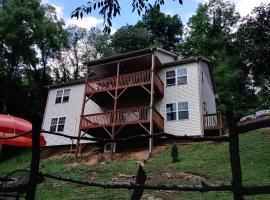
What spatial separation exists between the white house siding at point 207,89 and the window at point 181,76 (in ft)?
3.86

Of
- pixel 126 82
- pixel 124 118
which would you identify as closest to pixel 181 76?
pixel 126 82

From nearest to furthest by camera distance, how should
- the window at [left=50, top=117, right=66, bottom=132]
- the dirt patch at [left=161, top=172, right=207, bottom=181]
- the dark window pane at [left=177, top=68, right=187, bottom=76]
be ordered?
the dirt patch at [left=161, top=172, right=207, bottom=181] → the dark window pane at [left=177, top=68, right=187, bottom=76] → the window at [left=50, top=117, right=66, bottom=132]

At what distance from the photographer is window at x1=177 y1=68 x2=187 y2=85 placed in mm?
23922

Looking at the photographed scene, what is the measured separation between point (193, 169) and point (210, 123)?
7844 millimetres

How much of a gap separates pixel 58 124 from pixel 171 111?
31.2 feet

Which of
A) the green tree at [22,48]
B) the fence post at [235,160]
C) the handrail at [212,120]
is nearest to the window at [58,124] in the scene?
the green tree at [22,48]

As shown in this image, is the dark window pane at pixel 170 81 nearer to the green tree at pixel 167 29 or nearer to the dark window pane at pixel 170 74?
the dark window pane at pixel 170 74

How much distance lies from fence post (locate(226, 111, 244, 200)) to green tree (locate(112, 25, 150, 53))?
135 feet

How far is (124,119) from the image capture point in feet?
72.5

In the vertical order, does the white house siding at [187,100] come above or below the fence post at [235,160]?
above

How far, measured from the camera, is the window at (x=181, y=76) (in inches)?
942

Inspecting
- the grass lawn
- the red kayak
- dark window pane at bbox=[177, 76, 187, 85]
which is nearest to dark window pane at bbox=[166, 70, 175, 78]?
dark window pane at bbox=[177, 76, 187, 85]

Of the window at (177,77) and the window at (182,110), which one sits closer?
the window at (182,110)

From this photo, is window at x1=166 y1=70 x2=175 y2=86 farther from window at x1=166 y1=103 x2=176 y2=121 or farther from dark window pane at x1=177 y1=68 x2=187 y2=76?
window at x1=166 y1=103 x2=176 y2=121
